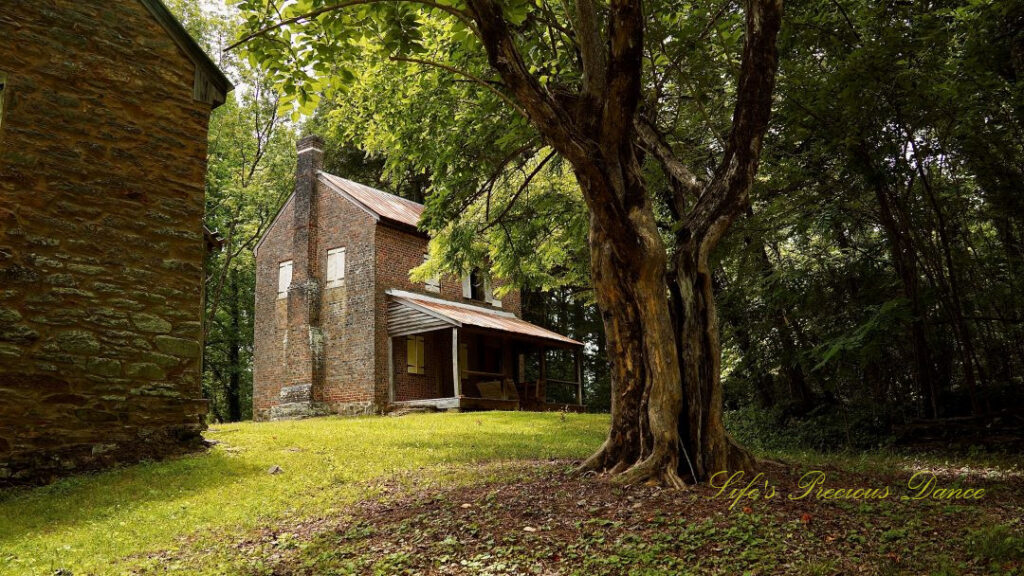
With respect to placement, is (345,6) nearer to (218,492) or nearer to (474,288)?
(218,492)

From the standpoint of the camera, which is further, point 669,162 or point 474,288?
point 474,288

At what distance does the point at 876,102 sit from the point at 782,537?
614cm

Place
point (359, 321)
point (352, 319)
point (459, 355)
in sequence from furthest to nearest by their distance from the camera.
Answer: point (459, 355), point (352, 319), point (359, 321)

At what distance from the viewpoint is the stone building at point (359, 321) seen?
19203 millimetres

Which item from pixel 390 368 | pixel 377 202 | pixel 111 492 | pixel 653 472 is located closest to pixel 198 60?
pixel 111 492

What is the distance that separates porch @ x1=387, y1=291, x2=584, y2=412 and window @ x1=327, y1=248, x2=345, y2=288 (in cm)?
170

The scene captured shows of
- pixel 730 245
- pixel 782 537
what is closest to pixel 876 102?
pixel 730 245

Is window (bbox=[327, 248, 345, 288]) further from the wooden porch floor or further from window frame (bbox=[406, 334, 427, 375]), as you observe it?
the wooden porch floor

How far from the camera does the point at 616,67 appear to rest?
561cm

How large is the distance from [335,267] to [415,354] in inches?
138

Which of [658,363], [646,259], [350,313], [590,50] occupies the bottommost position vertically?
[658,363]

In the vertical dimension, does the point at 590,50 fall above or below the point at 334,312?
above

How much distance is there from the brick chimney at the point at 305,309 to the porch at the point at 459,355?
227 cm

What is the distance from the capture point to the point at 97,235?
26.7 ft
